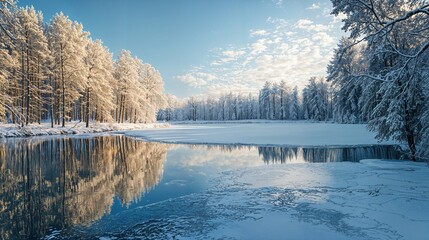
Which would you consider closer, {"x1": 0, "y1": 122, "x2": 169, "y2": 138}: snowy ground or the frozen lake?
the frozen lake

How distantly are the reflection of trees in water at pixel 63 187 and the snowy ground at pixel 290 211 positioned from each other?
885 mm

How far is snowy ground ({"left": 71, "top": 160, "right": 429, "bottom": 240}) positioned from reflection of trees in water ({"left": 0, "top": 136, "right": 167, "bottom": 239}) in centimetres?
89

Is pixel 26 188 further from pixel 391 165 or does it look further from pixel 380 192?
pixel 391 165

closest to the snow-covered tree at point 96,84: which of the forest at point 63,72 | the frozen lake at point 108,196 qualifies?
the forest at point 63,72

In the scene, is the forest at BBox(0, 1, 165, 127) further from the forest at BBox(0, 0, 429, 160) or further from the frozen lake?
the frozen lake

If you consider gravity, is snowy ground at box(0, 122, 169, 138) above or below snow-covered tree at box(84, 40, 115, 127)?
below

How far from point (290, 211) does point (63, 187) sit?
22.3 feet

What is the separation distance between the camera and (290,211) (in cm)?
577

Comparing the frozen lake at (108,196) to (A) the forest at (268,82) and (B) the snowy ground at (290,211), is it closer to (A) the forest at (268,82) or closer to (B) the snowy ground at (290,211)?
(B) the snowy ground at (290,211)

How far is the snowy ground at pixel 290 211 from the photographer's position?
4676 millimetres

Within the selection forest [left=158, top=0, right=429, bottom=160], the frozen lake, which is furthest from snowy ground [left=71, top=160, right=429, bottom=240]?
forest [left=158, top=0, right=429, bottom=160]

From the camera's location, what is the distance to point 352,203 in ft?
20.4

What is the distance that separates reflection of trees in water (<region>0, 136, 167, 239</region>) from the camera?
5.39m

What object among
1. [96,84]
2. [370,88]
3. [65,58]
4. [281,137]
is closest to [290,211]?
[370,88]
